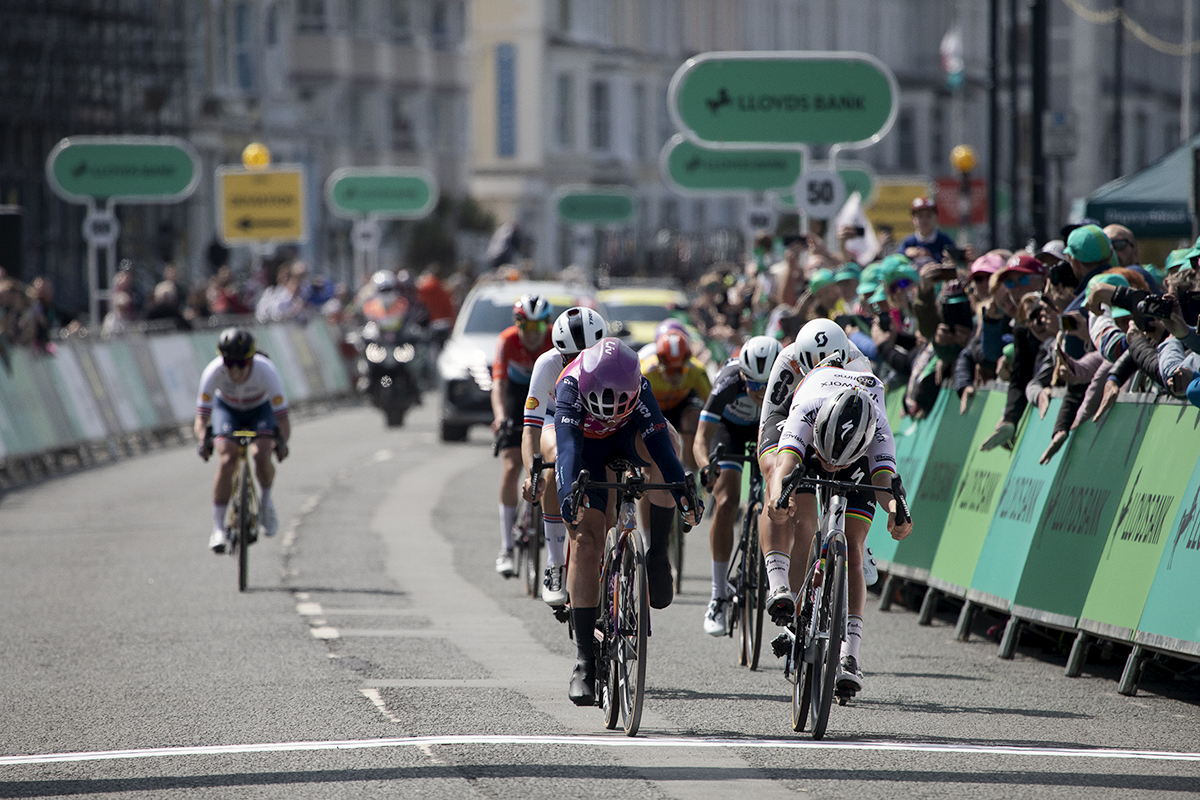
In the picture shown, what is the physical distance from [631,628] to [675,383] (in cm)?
433

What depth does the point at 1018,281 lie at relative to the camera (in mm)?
11578

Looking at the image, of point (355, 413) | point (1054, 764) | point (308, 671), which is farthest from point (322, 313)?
point (1054, 764)

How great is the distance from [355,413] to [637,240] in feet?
103

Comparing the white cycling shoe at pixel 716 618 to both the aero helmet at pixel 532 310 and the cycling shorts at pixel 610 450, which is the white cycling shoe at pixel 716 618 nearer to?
the cycling shorts at pixel 610 450

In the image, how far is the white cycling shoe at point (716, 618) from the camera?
10258mm

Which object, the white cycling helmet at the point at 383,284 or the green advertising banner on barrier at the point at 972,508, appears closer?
the green advertising banner on barrier at the point at 972,508

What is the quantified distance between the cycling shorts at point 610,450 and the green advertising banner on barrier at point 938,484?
3.41 metres

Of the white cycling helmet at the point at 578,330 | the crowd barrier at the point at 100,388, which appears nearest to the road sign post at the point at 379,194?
the crowd barrier at the point at 100,388

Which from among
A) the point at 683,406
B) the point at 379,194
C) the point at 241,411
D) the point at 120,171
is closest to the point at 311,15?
the point at 379,194

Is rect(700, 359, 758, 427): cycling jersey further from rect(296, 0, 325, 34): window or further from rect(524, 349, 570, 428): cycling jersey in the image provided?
rect(296, 0, 325, 34): window

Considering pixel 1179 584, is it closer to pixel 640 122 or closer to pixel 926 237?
pixel 926 237

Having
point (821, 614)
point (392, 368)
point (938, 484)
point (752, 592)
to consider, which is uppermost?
point (821, 614)

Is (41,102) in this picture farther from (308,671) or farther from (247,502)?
(308,671)

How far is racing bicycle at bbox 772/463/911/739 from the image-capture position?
311 inches
